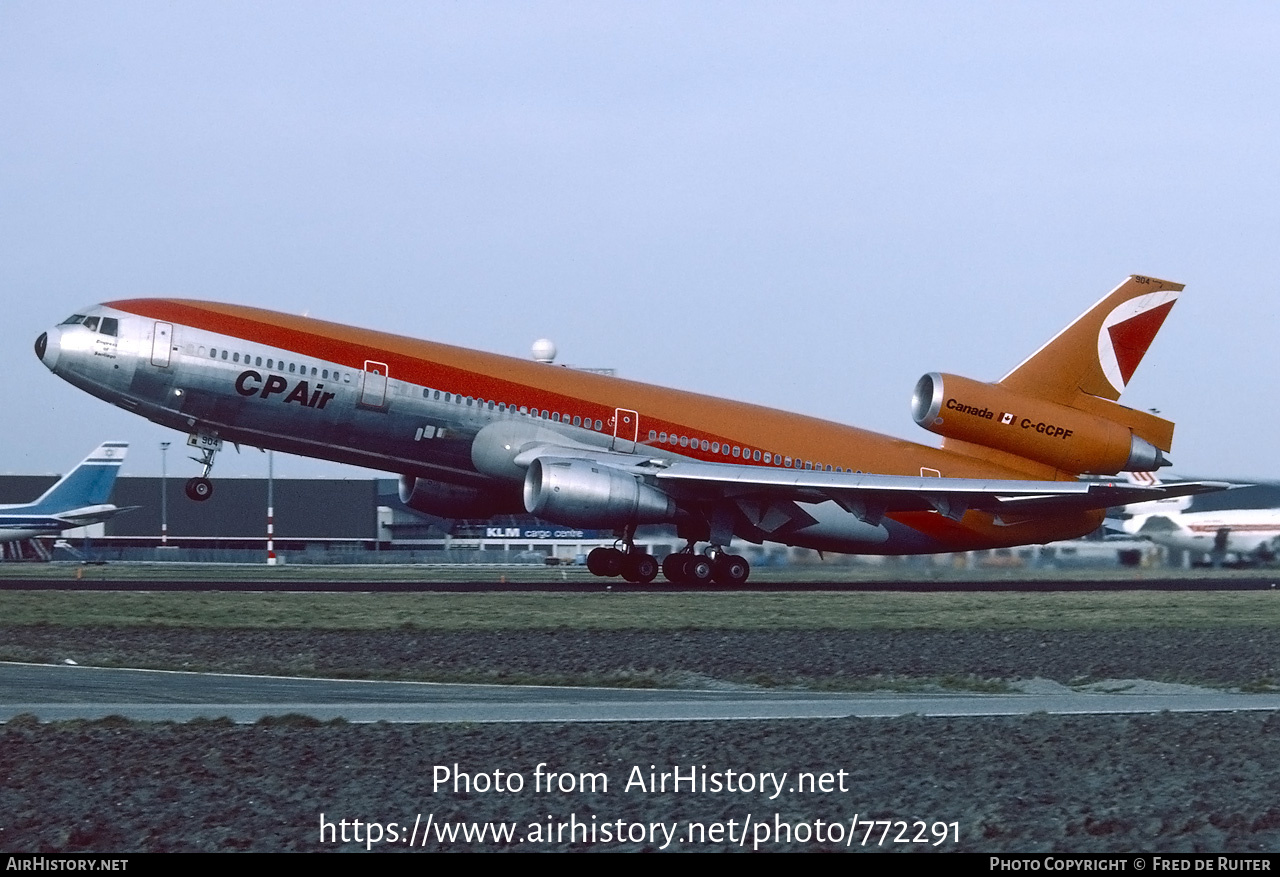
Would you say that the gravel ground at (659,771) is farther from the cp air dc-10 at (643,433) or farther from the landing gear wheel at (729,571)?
the landing gear wheel at (729,571)

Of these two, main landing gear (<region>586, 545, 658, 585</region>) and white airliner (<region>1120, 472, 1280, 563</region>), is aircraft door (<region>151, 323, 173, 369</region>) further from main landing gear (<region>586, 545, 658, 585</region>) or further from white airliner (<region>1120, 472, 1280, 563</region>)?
white airliner (<region>1120, 472, 1280, 563</region>)

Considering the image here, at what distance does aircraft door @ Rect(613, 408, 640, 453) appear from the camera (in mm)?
32688

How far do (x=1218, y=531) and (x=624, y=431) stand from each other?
72.4 ft

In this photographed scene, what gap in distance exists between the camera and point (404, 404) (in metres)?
30.6

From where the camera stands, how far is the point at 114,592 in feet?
98.9

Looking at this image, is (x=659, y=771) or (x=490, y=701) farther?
(x=490, y=701)

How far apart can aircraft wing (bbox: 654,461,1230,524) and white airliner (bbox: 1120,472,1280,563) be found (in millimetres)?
10386

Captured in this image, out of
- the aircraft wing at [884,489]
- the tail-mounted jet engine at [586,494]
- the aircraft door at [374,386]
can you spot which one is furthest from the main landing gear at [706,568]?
the aircraft door at [374,386]

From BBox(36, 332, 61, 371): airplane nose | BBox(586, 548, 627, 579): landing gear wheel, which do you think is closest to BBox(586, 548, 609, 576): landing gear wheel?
BBox(586, 548, 627, 579): landing gear wheel

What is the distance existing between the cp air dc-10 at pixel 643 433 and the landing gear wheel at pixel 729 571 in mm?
43

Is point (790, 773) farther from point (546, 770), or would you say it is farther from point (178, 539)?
point (178, 539)

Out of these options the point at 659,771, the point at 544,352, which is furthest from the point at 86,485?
the point at 659,771

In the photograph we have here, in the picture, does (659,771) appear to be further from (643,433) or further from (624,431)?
(643,433)
